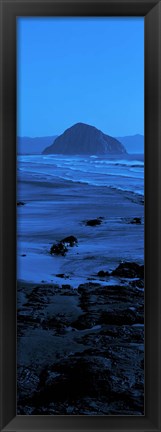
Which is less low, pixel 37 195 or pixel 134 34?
pixel 134 34

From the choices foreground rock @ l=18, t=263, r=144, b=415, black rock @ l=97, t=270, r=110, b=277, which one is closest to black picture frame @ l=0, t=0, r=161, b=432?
foreground rock @ l=18, t=263, r=144, b=415

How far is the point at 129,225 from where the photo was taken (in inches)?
67.8

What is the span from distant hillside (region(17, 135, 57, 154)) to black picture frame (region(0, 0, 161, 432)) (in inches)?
6.6

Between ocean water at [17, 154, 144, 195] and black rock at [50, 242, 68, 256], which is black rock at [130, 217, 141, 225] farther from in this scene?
black rock at [50, 242, 68, 256]

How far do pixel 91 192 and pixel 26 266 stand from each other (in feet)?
1.13

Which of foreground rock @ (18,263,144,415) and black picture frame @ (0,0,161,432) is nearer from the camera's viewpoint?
black picture frame @ (0,0,161,432)

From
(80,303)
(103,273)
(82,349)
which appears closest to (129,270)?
(103,273)

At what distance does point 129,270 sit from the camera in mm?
1705

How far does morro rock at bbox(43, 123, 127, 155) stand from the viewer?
174 cm
